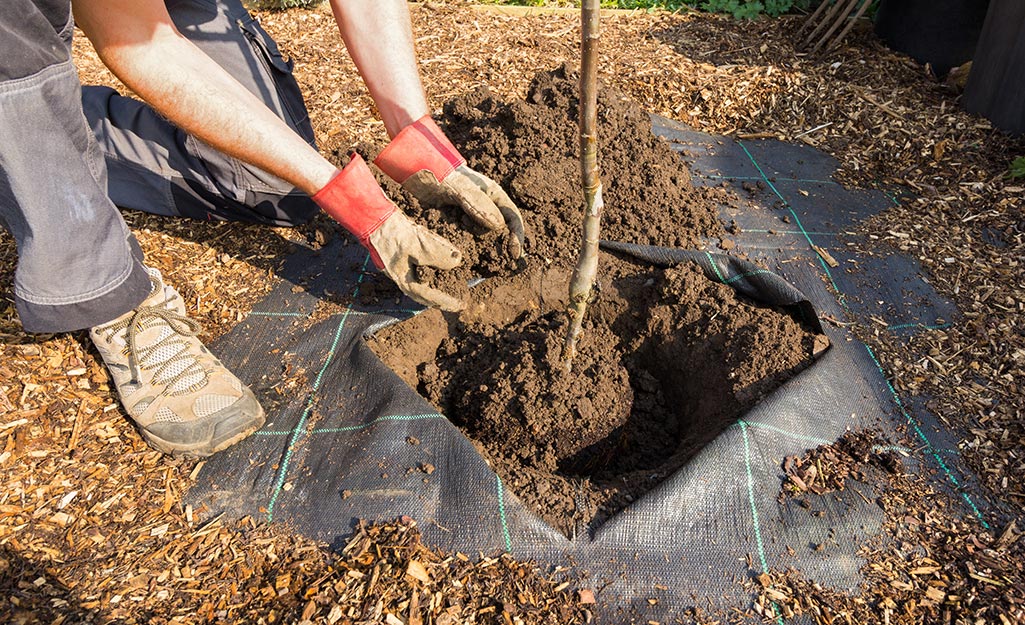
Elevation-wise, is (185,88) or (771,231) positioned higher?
(185,88)

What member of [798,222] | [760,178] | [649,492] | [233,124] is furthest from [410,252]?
[760,178]

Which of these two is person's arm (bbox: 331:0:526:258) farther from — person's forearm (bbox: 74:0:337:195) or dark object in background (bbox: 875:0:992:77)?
dark object in background (bbox: 875:0:992:77)

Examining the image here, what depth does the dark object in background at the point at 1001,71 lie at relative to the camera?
3309mm

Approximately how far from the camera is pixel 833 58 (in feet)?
13.5

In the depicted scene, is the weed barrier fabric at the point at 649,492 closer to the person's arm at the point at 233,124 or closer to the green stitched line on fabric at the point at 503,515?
the green stitched line on fabric at the point at 503,515

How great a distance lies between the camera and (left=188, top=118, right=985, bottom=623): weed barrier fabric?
1650 millimetres

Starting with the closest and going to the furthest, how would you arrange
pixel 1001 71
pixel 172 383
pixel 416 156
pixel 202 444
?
pixel 202 444 → pixel 172 383 → pixel 416 156 → pixel 1001 71

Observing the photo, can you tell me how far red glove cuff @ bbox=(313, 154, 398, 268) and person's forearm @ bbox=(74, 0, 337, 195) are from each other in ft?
0.17

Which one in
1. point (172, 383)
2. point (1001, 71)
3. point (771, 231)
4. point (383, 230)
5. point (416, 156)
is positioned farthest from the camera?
point (1001, 71)

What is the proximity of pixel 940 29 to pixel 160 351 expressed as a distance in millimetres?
4587

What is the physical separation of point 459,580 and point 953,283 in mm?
2177

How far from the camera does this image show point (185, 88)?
205cm

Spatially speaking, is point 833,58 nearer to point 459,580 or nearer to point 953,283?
point 953,283

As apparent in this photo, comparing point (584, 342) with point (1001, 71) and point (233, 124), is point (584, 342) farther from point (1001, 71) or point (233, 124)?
point (1001, 71)
